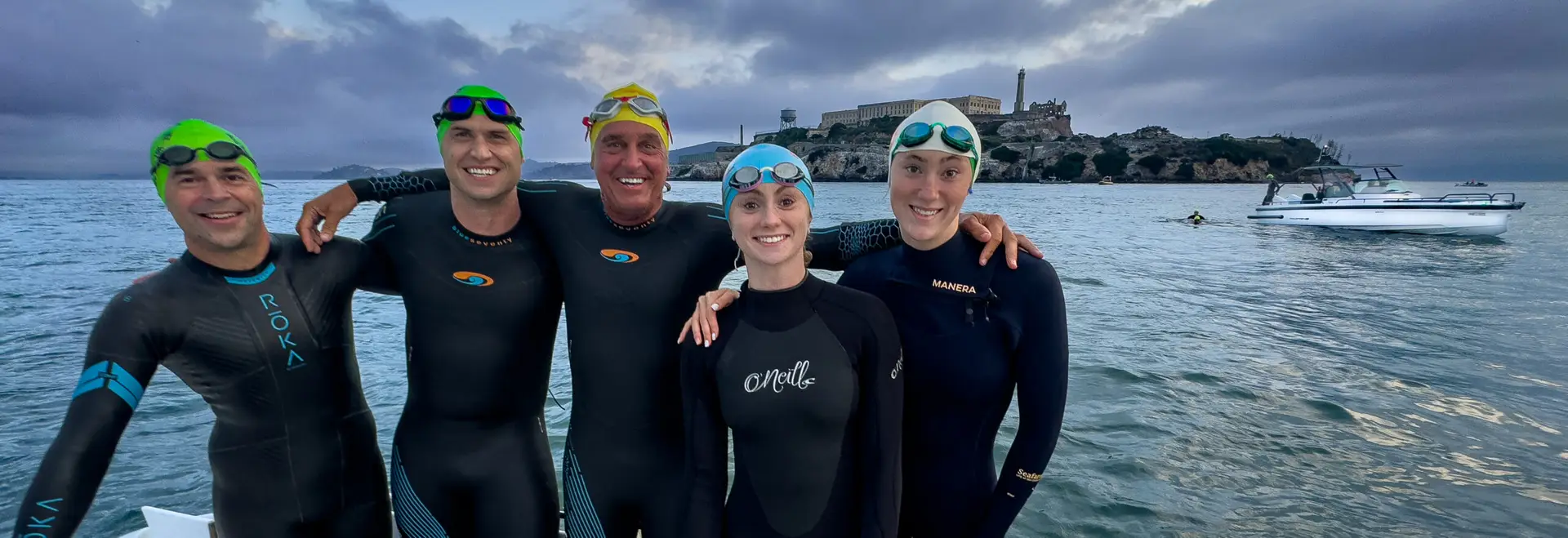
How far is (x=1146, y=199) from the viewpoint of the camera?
67062mm

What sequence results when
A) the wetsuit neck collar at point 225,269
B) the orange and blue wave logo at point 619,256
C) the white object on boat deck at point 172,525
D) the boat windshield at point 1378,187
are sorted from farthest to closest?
1. the boat windshield at point 1378,187
2. the white object on boat deck at point 172,525
3. the orange and blue wave logo at point 619,256
4. the wetsuit neck collar at point 225,269

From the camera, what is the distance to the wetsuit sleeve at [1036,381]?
249 centimetres

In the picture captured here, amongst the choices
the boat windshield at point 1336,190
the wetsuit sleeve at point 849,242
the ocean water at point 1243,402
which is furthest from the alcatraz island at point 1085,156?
the wetsuit sleeve at point 849,242

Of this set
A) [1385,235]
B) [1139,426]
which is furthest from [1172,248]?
[1139,426]

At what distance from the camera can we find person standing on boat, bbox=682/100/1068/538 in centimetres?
250

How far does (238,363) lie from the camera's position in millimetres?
2580

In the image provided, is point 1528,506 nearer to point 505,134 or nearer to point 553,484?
point 553,484

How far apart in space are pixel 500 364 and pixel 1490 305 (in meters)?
22.6

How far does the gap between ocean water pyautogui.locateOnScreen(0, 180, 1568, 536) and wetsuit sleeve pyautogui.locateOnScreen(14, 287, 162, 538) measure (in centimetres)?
497

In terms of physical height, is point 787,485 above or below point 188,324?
below

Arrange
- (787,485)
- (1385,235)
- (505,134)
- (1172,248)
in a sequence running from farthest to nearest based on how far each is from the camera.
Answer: (1385,235), (1172,248), (505,134), (787,485)

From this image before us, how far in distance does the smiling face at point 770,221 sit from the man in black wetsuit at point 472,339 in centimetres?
123

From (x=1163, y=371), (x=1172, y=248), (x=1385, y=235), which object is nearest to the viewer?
(x=1163, y=371)

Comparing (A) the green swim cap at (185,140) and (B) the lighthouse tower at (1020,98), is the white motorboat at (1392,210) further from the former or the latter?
(B) the lighthouse tower at (1020,98)
